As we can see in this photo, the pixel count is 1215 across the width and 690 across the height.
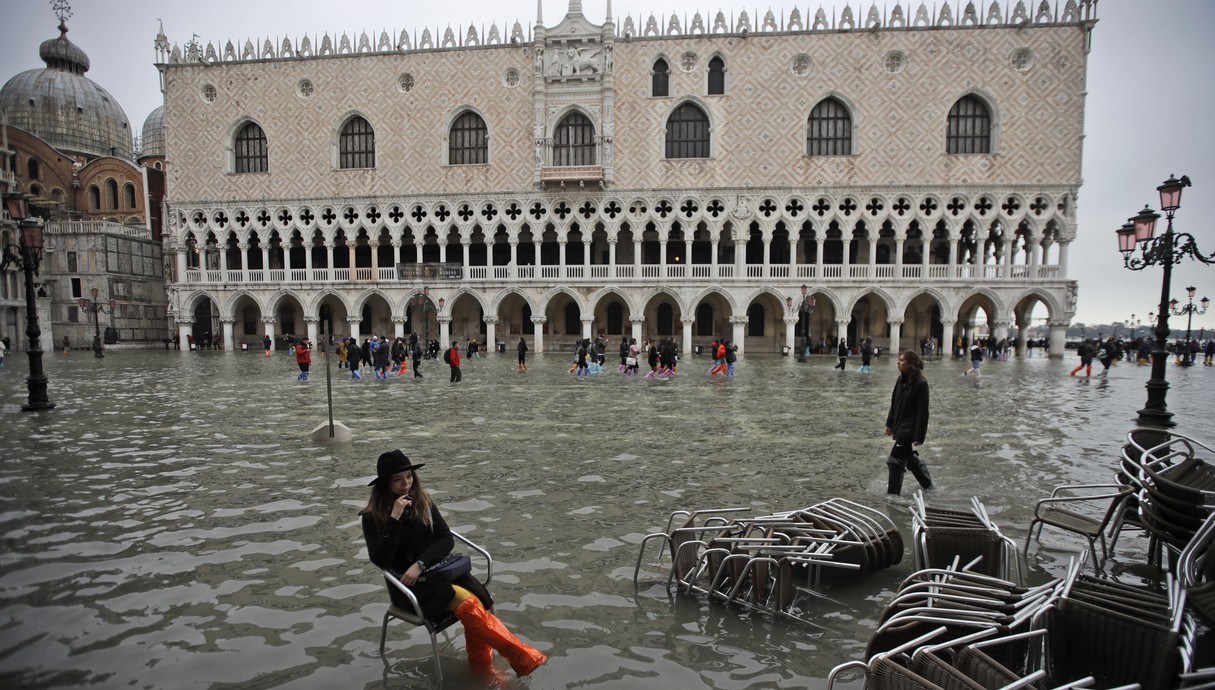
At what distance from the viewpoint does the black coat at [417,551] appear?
11.8 feet

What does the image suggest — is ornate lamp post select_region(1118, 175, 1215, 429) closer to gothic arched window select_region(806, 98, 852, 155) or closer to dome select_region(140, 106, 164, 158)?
gothic arched window select_region(806, 98, 852, 155)

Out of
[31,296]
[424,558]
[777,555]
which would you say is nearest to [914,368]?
[777,555]

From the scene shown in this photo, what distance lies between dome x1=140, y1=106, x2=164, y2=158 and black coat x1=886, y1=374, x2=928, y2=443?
224 feet

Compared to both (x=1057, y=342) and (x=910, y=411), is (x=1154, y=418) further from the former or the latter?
(x=1057, y=342)

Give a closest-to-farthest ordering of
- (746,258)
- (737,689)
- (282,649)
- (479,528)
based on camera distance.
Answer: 1. (737,689)
2. (282,649)
3. (479,528)
4. (746,258)

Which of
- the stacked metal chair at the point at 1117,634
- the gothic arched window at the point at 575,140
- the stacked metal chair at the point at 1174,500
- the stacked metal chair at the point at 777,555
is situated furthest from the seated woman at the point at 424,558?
the gothic arched window at the point at 575,140

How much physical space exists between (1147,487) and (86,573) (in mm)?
7344

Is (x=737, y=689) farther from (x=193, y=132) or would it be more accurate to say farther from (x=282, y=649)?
(x=193, y=132)

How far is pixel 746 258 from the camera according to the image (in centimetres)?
3584

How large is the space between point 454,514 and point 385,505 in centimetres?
256

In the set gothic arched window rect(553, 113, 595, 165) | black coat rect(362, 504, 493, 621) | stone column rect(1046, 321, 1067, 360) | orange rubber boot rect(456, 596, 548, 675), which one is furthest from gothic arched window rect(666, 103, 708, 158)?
orange rubber boot rect(456, 596, 548, 675)

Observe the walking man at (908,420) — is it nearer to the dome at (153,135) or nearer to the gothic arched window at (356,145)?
the gothic arched window at (356,145)

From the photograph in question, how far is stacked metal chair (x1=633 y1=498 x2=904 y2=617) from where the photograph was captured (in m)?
4.19

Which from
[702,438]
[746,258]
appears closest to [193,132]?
[746,258]
